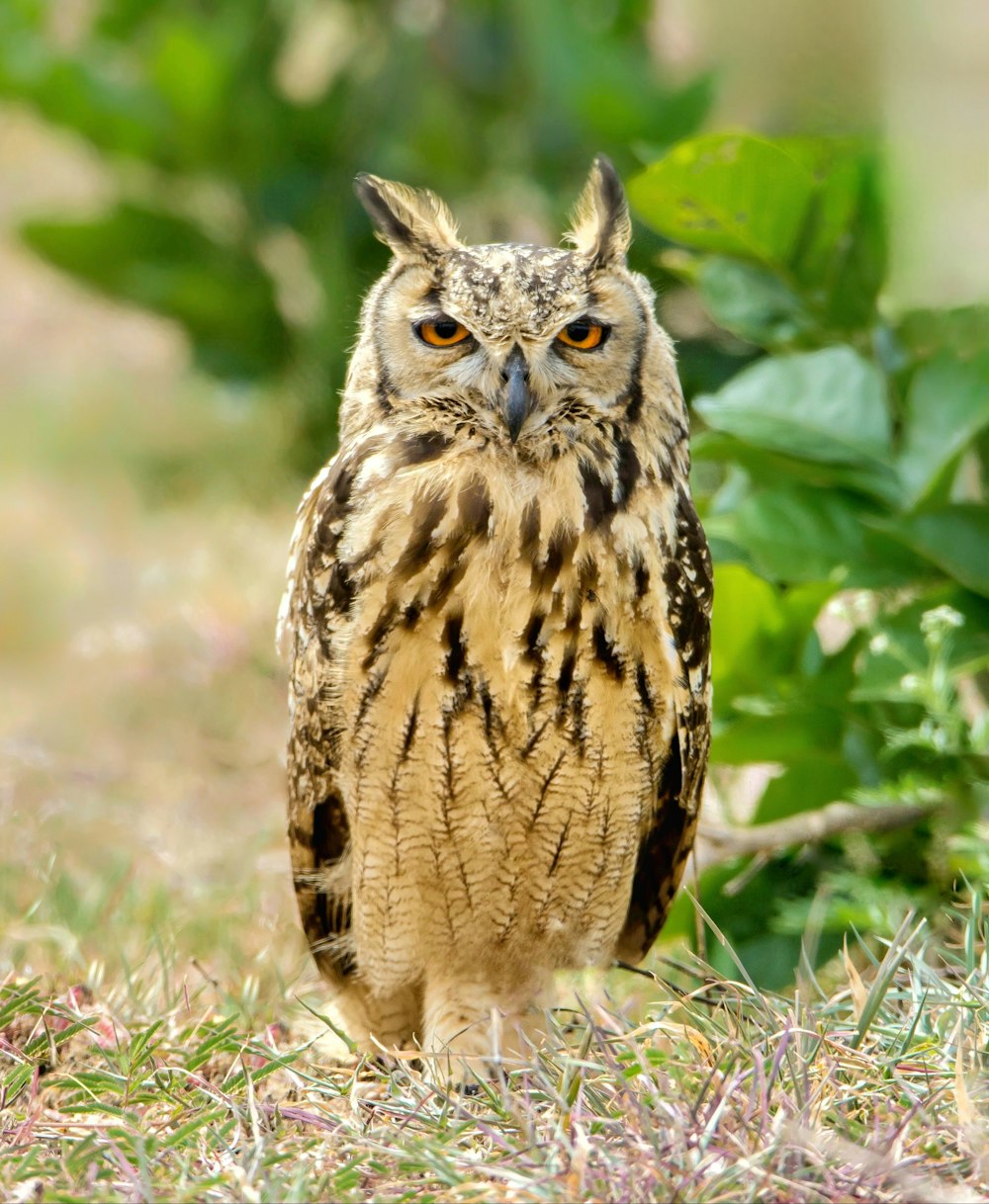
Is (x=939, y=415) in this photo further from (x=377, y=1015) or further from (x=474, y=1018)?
(x=377, y=1015)

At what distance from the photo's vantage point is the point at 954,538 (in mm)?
2701

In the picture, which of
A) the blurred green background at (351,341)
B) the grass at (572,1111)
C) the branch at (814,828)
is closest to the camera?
the grass at (572,1111)

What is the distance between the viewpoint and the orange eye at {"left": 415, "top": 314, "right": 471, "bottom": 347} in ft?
7.57

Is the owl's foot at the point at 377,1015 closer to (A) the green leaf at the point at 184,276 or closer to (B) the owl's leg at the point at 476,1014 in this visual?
(B) the owl's leg at the point at 476,1014

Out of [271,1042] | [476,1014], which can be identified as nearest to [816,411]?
[476,1014]

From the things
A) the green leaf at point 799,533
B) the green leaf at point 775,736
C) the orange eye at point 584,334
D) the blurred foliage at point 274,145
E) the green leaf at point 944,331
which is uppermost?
the blurred foliage at point 274,145

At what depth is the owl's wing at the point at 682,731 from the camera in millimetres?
2363

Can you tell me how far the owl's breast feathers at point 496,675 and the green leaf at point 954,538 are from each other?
1.56 feet

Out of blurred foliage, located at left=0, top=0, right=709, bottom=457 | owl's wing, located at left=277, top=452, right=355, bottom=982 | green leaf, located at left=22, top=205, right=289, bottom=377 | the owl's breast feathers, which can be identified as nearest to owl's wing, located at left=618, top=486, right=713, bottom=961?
the owl's breast feathers

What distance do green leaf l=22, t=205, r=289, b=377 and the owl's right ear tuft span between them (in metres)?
3.75

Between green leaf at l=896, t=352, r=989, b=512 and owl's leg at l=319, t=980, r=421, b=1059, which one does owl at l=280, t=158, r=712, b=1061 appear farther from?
green leaf at l=896, t=352, r=989, b=512

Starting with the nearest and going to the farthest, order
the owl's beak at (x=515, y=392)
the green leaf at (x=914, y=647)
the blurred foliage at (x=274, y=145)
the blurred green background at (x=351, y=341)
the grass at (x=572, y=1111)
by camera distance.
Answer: the grass at (x=572, y=1111) → the owl's beak at (x=515, y=392) → the green leaf at (x=914, y=647) → the blurred green background at (x=351, y=341) → the blurred foliage at (x=274, y=145)

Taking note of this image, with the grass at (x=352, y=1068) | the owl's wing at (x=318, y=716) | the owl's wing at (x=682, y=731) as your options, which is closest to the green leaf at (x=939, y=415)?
the owl's wing at (x=682, y=731)

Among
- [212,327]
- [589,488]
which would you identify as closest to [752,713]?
[589,488]
